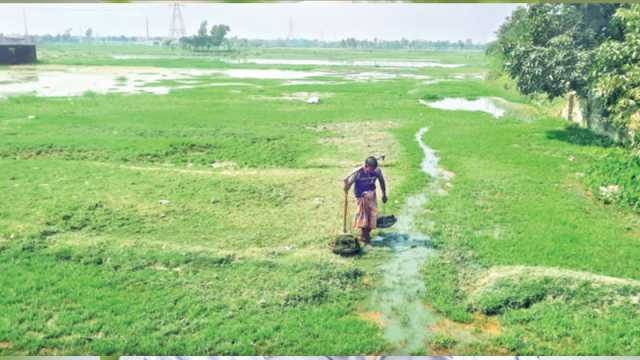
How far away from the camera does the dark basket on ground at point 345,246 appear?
6.23 meters

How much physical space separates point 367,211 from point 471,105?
17817 mm

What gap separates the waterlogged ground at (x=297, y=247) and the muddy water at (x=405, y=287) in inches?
1.0

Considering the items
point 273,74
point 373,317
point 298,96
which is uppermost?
point 273,74

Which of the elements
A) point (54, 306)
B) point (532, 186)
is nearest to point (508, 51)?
point (532, 186)

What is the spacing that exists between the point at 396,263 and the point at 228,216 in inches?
111

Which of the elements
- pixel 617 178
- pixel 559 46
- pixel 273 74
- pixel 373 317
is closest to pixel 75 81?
pixel 273 74

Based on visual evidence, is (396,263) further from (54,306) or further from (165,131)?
(165,131)

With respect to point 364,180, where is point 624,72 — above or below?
above

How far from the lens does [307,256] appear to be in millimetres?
6152

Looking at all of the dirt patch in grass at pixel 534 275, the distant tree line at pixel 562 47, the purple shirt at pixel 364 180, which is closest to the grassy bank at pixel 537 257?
the dirt patch in grass at pixel 534 275

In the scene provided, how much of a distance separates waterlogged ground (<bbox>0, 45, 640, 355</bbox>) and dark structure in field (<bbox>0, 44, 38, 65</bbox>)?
27963mm

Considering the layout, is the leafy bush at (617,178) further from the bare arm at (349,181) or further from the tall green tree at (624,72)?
the bare arm at (349,181)

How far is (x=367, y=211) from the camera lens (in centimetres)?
650

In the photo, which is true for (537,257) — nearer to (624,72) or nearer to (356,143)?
(624,72)
